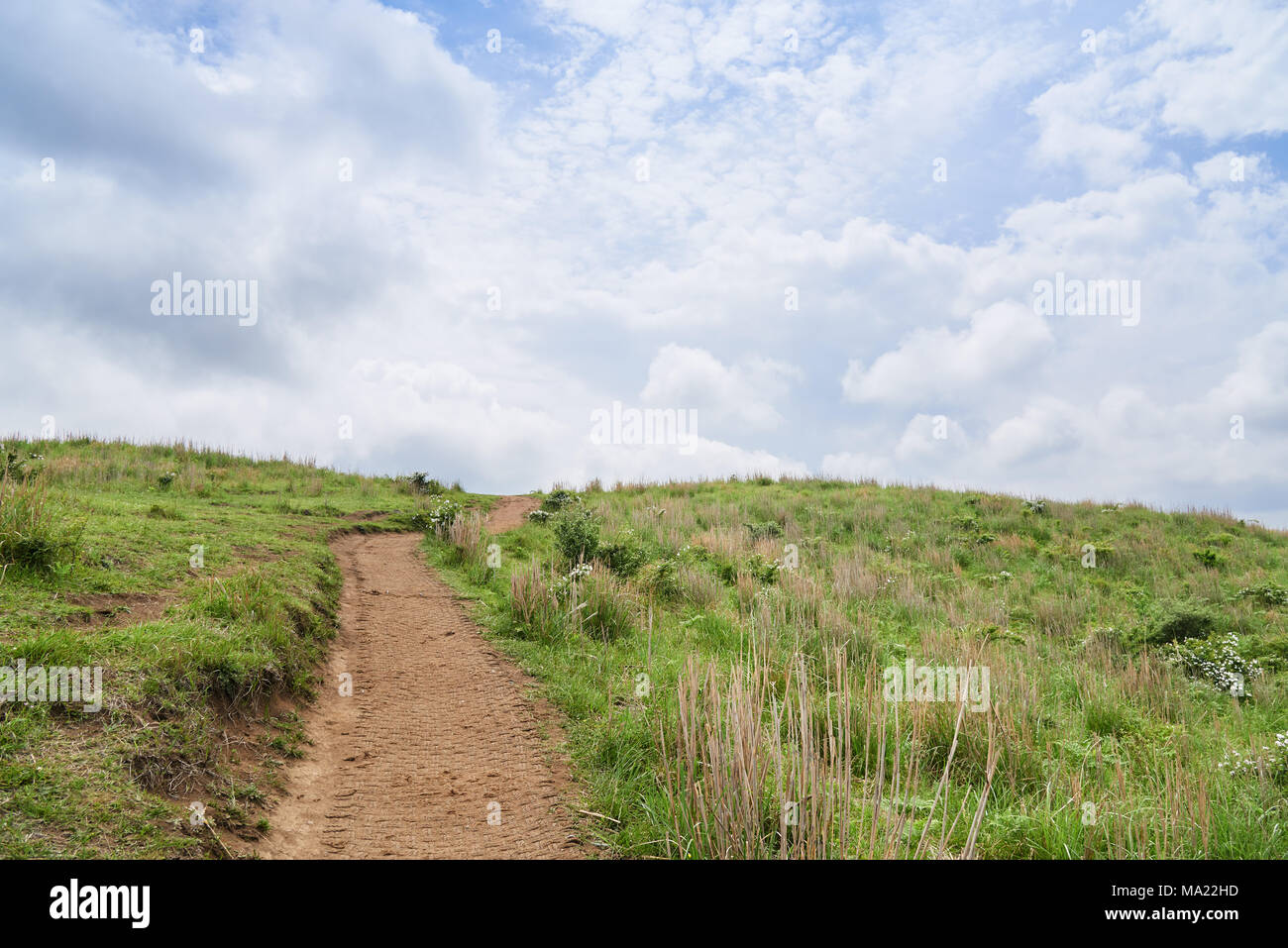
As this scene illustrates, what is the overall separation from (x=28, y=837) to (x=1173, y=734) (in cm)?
819

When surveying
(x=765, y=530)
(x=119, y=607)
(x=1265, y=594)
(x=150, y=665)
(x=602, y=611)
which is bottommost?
(x=1265, y=594)

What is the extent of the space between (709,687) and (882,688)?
46.7 inches

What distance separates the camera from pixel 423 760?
5.69 meters

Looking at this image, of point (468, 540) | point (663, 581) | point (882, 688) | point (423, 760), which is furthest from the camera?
point (468, 540)

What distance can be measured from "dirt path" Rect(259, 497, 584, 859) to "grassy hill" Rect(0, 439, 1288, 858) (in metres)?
0.27

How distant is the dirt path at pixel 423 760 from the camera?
4.47 m

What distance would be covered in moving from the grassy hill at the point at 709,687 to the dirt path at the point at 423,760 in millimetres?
272

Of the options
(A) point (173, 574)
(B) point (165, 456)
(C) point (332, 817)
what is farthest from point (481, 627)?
(B) point (165, 456)

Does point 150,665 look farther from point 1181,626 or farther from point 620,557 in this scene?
point 1181,626

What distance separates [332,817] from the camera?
4793 millimetres

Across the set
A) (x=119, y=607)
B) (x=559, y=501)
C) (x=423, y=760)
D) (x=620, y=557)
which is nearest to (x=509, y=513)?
(x=559, y=501)

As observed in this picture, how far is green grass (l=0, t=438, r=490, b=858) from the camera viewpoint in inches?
156

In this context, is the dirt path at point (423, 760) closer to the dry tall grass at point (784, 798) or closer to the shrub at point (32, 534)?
the dry tall grass at point (784, 798)
